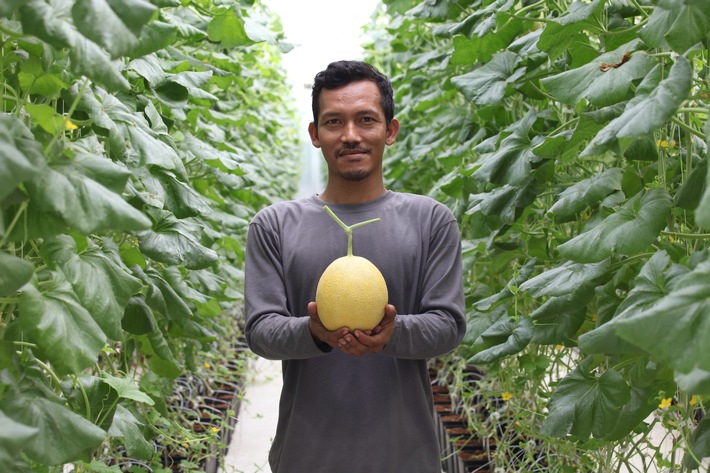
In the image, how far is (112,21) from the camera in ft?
3.77

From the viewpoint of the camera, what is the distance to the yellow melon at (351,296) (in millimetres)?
1716

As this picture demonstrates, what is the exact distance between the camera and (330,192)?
6.95 ft

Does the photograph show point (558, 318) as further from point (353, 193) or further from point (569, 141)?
point (353, 193)

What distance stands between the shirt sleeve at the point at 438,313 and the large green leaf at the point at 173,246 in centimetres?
56

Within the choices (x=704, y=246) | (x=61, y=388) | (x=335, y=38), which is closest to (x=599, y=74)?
(x=704, y=246)

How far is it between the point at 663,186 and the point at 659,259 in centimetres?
19

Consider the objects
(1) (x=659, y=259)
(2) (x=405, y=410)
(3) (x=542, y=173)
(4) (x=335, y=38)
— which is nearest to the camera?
(1) (x=659, y=259)

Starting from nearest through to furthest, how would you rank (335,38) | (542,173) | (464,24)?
(542,173), (464,24), (335,38)

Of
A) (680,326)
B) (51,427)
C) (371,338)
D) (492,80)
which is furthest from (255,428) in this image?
(680,326)

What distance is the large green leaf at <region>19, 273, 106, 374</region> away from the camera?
1.36 meters

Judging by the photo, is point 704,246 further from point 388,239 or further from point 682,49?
point 388,239

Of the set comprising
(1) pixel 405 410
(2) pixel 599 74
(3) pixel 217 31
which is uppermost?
(3) pixel 217 31

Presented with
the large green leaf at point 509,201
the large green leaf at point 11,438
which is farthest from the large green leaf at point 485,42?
the large green leaf at point 11,438

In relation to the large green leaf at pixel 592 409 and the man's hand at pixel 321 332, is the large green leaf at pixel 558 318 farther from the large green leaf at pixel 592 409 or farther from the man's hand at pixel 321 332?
the man's hand at pixel 321 332
